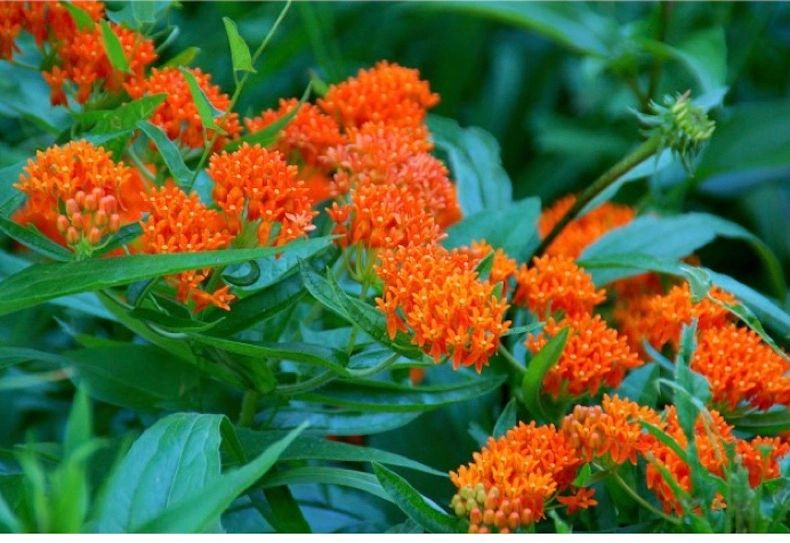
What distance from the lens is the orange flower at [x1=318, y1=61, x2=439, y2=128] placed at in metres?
1.15

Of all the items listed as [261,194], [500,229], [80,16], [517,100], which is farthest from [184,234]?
[517,100]

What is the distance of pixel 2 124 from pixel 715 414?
39.4 inches

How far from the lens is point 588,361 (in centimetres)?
99

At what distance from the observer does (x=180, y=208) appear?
2.95 ft

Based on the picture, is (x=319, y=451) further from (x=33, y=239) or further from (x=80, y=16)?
(x=80, y=16)

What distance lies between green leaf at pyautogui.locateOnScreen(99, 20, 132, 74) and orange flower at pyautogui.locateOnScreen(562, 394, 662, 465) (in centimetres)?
47

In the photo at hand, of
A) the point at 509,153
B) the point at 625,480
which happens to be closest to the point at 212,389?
the point at 625,480

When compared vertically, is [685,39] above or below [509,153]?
above

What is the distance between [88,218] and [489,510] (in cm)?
35

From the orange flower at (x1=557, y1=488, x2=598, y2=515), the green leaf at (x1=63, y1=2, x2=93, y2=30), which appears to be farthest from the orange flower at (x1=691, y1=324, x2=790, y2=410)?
A: the green leaf at (x1=63, y1=2, x2=93, y2=30)

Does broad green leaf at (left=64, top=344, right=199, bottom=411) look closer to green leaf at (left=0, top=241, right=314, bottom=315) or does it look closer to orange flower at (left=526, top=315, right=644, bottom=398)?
green leaf at (left=0, top=241, right=314, bottom=315)

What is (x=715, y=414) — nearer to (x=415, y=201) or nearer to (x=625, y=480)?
(x=625, y=480)

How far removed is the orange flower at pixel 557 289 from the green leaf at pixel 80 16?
43 centimetres

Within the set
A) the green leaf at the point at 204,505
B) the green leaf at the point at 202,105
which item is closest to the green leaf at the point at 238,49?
the green leaf at the point at 202,105
